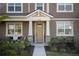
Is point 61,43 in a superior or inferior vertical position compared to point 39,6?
inferior

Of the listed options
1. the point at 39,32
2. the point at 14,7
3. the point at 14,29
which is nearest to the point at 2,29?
the point at 14,29

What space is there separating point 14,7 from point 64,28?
755mm

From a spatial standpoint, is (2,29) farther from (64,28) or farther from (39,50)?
(64,28)

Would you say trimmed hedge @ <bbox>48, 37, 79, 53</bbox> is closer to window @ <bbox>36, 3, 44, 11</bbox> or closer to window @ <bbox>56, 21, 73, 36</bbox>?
window @ <bbox>56, 21, 73, 36</bbox>

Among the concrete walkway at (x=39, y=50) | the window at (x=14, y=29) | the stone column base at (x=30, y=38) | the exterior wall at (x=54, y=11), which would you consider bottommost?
the concrete walkway at (x=39, y=50)

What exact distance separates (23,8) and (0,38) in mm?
523

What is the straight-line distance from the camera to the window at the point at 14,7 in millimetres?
3530

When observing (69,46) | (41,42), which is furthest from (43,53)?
(69,46)

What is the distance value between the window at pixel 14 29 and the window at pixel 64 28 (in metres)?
0.53

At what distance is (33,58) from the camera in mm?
3260

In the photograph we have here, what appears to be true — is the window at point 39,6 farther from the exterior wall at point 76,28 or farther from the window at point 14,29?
the exterior wall at point 76,28

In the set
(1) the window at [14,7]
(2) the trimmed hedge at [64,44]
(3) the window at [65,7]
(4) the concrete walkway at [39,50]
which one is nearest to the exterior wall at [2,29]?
(1) the window at [14,7]

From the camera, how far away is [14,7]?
354cm

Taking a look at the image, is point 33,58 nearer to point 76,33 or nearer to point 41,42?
point 41,42
